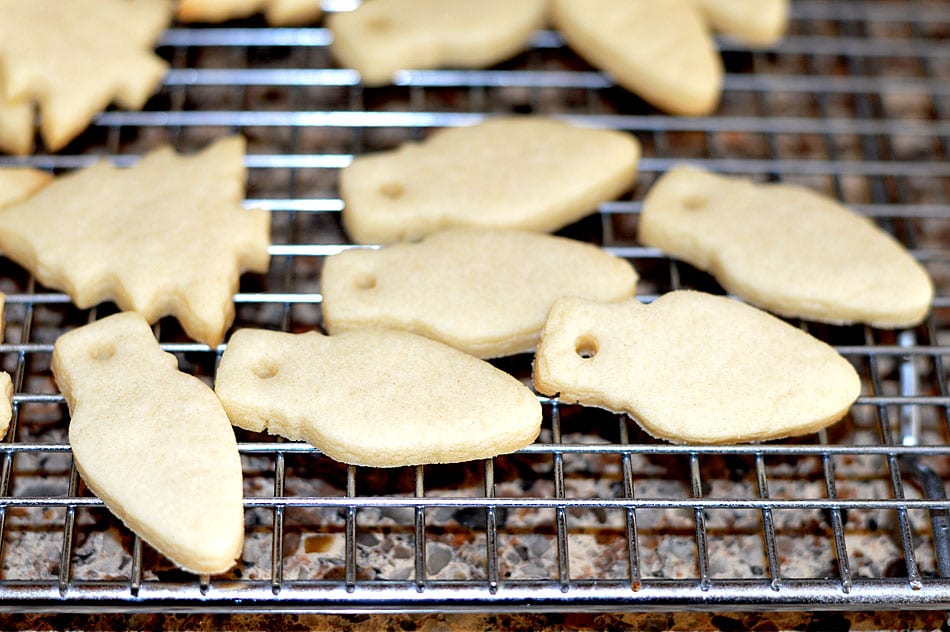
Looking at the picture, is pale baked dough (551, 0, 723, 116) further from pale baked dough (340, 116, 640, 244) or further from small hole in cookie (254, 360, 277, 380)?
small hole in cookie (254, 360, 277, 380)

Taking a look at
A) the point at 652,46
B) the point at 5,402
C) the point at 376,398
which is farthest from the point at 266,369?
the point at 652,46

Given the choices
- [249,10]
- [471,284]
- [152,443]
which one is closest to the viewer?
[152,443]

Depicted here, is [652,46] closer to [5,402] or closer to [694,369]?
[694,369]

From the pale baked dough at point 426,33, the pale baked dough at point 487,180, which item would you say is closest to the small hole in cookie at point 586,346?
the pale baked dough at point 487,180

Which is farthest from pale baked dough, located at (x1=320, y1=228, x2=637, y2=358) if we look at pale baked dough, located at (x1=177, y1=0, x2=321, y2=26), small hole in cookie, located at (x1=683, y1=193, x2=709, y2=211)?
pale baked dough, located at (x1=177, y1=0, x2=321, y2=26)

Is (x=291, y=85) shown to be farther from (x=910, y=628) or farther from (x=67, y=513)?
(x=910, y=628)

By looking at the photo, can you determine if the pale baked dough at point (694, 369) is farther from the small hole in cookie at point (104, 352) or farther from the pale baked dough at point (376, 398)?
the small hole in cookie at point (104, 352)
